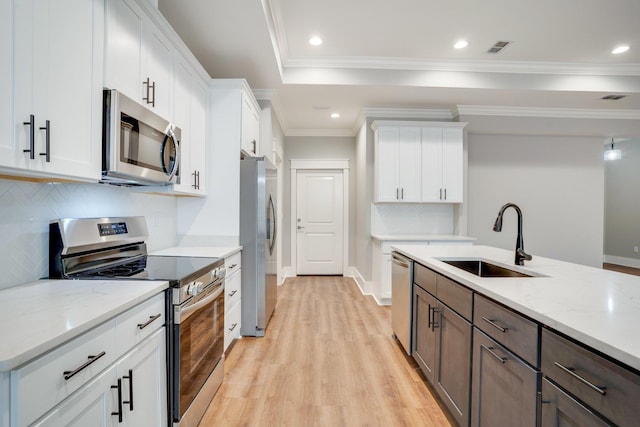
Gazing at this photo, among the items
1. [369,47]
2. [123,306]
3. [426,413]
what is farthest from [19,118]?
[369,47]

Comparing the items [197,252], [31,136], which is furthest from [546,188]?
[31,136]

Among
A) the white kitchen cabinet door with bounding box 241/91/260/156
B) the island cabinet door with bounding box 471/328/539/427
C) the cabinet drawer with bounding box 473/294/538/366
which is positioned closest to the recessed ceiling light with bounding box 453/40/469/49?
the white kitchen cabinet door with bounding box 241/91/260/156

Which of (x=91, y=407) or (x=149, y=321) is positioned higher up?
(x=149, y=321)

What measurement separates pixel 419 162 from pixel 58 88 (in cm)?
392

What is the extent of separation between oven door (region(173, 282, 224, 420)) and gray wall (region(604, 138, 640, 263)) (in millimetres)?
8888

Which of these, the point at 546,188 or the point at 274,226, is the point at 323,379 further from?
the point at 546,188

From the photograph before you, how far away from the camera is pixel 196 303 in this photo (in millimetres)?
1670

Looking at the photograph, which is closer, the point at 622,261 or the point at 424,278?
the point at 424,278

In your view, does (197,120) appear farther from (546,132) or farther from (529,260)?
(546,132)

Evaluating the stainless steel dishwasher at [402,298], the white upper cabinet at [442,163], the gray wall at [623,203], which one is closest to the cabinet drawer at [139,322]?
the stainless steel dishwasher at [402,298]

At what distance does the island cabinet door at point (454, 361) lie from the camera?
1554 millimetres

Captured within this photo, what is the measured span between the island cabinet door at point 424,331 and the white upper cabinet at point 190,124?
1.90 m

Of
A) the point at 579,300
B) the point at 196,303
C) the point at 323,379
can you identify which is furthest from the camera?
the point at 323,379

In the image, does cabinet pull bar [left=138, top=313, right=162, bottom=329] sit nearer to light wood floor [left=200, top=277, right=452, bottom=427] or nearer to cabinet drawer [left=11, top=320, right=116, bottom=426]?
cabinet drawer [left=11, top=320, right=116, bottom=426]
